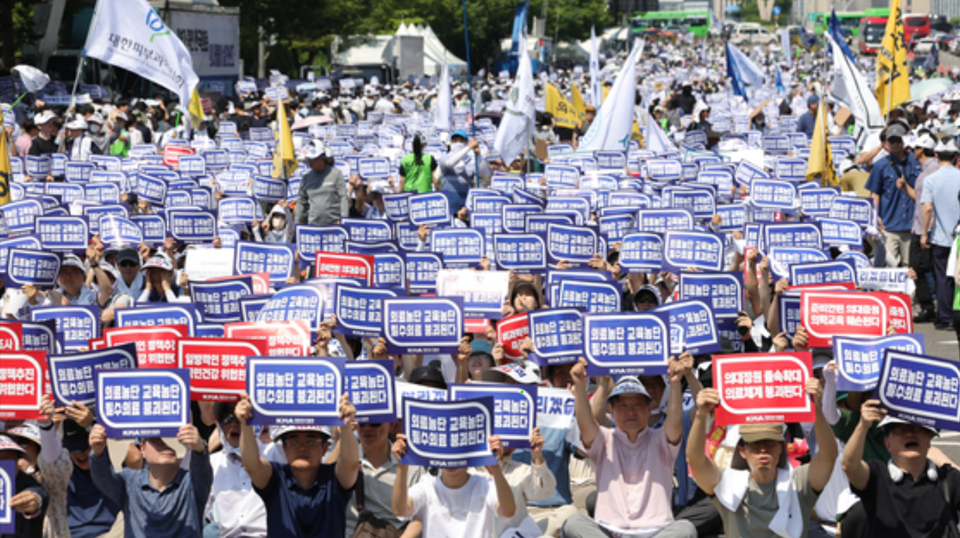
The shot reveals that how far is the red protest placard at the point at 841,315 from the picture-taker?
7.28m

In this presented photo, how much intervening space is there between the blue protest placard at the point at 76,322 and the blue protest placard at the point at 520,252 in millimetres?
3500

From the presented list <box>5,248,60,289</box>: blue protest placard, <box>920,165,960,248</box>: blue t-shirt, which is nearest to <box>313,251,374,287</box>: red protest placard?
<box>5,248,60,289</box>: blue protest placard


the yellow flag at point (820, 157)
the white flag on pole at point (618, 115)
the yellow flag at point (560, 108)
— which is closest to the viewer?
the yellow flag at point (820, 157)

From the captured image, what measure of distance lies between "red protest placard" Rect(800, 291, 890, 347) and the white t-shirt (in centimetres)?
224

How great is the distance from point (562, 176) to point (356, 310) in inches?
308

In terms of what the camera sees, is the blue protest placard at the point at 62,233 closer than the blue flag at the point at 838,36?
Yes

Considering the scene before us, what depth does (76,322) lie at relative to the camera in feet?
28.2

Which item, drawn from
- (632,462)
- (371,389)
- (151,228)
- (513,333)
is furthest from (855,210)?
(371,389)

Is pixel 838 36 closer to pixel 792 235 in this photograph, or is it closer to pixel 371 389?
pixel 792 235

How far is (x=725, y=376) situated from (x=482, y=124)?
781 inches

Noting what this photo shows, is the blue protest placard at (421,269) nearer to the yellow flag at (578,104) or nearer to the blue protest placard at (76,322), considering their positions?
the blue protest placard at (76,322)

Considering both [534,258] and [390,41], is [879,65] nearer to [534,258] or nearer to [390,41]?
[534,258]

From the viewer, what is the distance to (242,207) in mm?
13594

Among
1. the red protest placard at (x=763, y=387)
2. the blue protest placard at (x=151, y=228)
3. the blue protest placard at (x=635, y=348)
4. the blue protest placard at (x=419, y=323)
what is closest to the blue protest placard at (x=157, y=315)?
the blue protest placard at (x=419, y=323)
